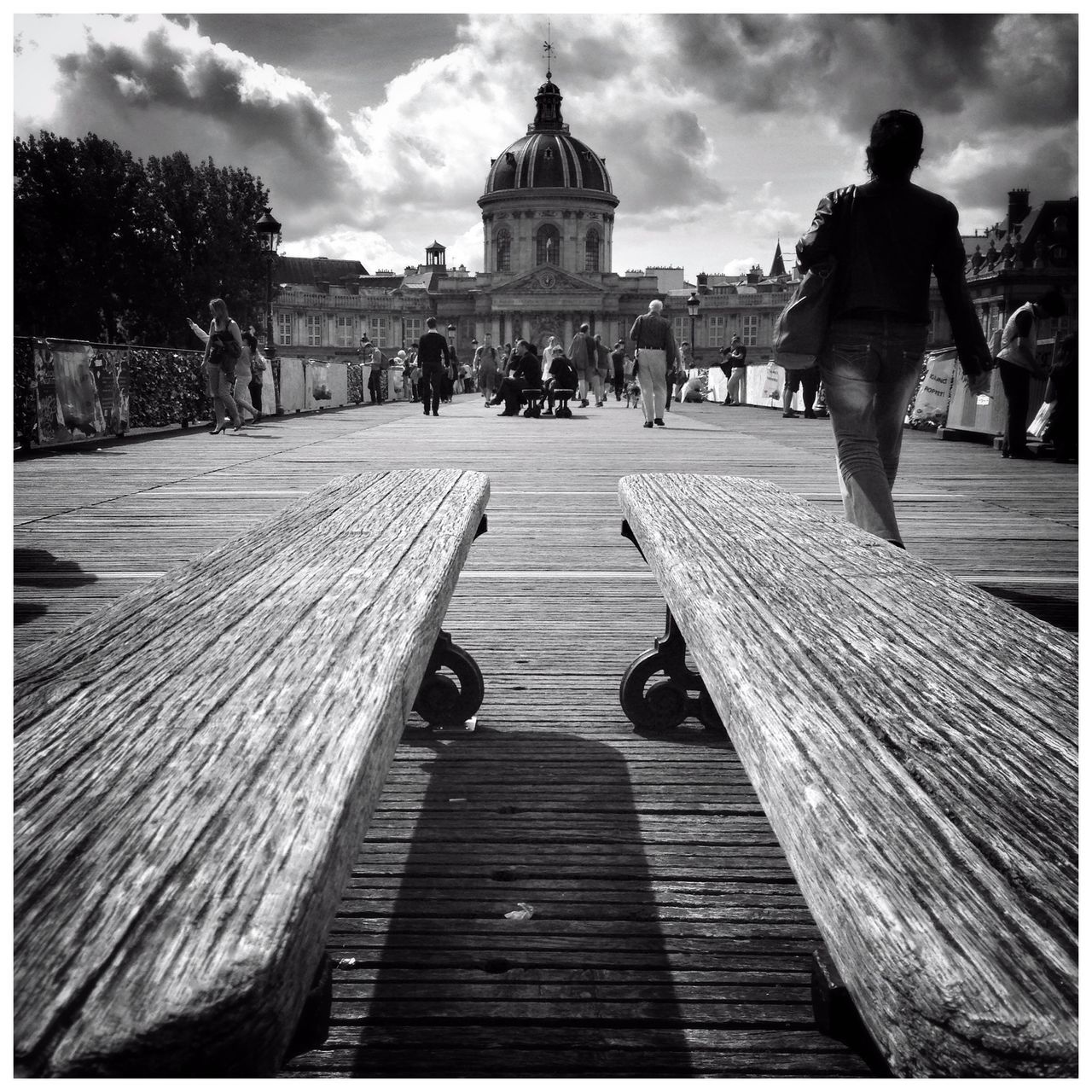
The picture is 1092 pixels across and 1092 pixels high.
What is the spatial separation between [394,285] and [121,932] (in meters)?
145

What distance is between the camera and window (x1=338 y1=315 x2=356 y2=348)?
419ft

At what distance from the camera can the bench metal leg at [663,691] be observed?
3.16m

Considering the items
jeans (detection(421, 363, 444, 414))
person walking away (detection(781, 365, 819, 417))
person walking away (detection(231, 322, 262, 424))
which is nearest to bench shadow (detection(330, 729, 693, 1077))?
person walking away (detection(781, 365, 819, 417))

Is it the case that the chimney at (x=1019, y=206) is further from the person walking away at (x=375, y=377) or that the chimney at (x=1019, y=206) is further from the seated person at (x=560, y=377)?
the seated person at (x=560, y=377)

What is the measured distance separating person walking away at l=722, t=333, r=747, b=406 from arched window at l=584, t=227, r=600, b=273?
86.7m

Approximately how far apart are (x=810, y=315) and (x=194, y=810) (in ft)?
13.3

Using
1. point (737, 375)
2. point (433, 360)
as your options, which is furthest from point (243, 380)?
point (737, 375)

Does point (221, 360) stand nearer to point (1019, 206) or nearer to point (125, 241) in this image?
point (125, 241)

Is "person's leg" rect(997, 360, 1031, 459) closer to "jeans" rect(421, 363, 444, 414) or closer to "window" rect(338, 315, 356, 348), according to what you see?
"jeans" rect(421, 363, 444, 414)

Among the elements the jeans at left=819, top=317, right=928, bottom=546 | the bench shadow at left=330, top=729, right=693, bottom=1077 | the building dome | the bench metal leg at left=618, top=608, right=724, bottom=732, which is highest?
the building dome

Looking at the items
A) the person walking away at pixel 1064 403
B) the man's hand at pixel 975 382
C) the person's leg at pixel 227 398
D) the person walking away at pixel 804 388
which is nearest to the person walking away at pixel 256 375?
the person's leg at pixel 227 398

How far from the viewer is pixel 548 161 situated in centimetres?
11800

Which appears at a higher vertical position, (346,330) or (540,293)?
(540,293)

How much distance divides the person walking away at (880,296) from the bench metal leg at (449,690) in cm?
205
